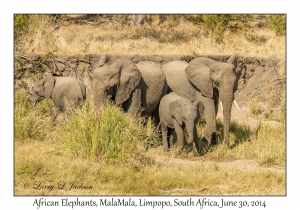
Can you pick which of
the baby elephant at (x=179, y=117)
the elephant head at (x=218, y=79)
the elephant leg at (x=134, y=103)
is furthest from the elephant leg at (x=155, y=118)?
the elephant head at (x=218, y=79)

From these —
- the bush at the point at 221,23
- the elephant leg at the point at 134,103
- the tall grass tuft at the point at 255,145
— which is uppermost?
the bush at the point at 221,23

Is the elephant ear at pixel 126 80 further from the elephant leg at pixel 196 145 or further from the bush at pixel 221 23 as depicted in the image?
the bush at pixel 221 23

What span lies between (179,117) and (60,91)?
11.3 ft

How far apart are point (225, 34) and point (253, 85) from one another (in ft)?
10.4

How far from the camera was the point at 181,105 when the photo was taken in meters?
11.2

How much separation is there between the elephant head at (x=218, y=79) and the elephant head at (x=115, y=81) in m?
1.30

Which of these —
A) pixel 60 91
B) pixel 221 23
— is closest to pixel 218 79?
pixel 60 91

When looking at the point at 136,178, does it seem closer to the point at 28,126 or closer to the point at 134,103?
the point at 134,103

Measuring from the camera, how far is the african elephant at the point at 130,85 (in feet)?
37.3

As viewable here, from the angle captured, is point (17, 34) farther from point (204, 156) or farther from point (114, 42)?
point (204, 156)

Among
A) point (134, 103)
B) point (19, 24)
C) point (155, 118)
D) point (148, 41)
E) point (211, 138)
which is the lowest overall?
point (211, 138)

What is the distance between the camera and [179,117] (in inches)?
443

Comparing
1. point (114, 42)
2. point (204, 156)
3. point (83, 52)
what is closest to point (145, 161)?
point (204, 156)

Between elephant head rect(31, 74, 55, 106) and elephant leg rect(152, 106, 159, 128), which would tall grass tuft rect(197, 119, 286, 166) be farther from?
elephant head rect(31, 74, 55, 106)
